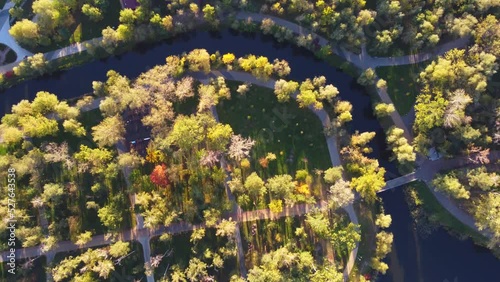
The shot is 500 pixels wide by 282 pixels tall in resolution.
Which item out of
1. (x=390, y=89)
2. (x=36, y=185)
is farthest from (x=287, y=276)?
(x=36, y=185)

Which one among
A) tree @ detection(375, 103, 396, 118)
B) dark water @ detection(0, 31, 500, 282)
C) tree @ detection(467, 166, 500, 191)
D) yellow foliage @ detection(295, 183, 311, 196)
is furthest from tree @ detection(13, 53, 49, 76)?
tree @ detection(467, 166, 500, 191)

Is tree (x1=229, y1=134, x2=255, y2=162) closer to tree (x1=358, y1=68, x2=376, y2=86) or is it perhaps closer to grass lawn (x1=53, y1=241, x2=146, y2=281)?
tree (x1=358, y1=68, x2=376, y2=86)

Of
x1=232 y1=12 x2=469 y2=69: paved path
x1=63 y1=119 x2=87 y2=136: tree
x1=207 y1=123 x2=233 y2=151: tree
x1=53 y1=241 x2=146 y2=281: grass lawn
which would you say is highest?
x1=232 y1=12 x2=469 y2=69: paved path

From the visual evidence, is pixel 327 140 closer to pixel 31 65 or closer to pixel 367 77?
pixel 367 77

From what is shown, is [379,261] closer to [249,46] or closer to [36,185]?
[249,46]

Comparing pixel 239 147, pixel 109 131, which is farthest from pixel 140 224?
pixel 239 147

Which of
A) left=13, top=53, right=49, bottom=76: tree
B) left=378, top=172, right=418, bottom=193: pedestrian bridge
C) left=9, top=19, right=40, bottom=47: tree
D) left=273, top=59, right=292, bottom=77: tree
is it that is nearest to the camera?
left=9, top=19, right=40, bottom=47: tree

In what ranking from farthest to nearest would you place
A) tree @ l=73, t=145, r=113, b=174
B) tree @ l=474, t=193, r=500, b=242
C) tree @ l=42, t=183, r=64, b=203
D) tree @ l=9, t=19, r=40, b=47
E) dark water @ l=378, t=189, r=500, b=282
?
dark water @ l=378, t=189, r=500, b=282 < tree @ l=9, t=19, r=40, b=47 < tree @ l=73, t=145, r=113, b=174 < tree @ l=42, t=183, r=64, b=203 < tree @ l=474, t=193, r=500, b=242

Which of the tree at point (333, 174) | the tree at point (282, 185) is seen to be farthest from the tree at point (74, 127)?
the tree at point (333, 174)
